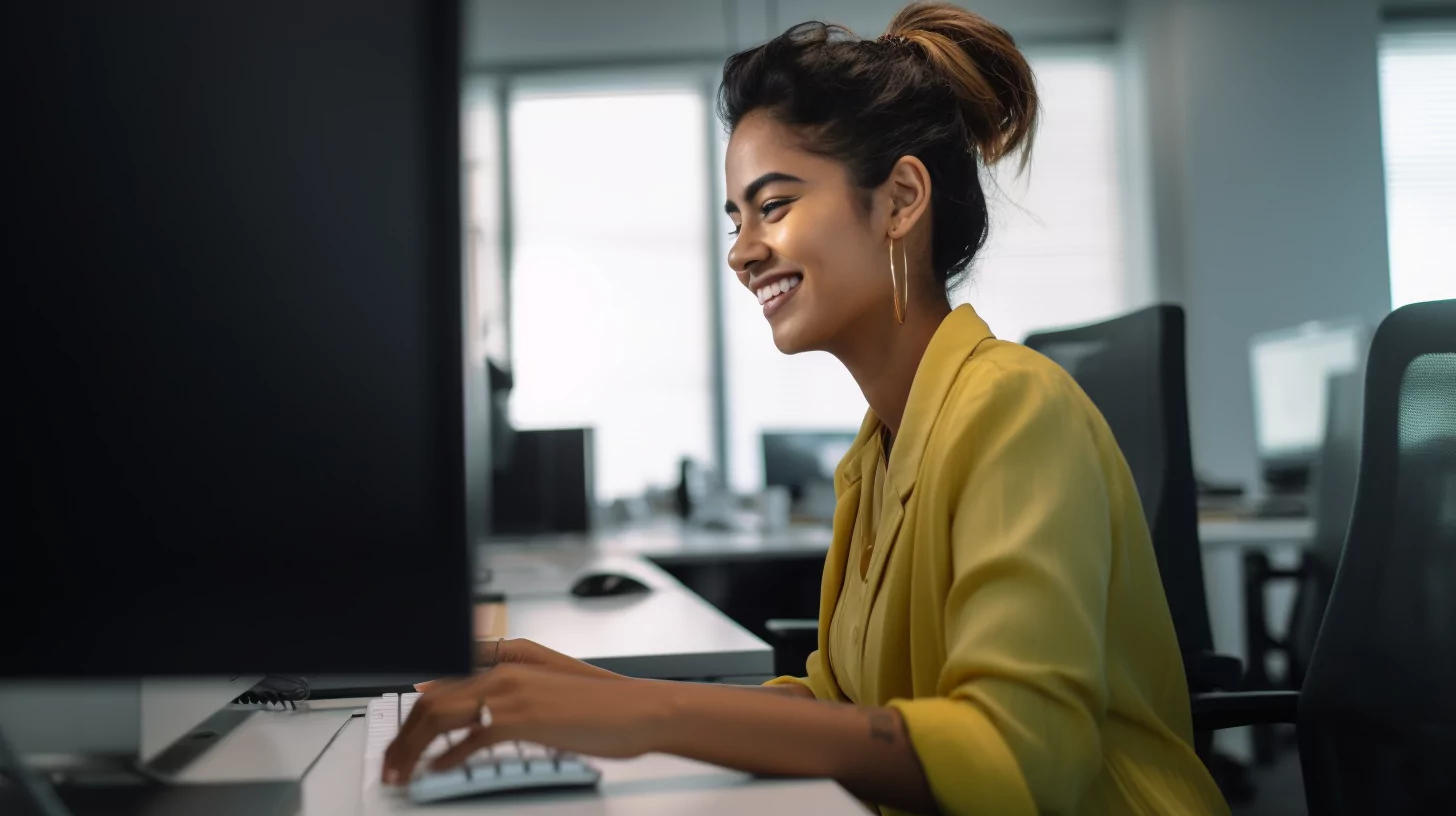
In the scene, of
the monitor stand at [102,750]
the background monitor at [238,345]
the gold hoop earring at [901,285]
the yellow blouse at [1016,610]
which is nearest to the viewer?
the background monitor at [238,345]

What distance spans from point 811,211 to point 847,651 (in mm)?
458

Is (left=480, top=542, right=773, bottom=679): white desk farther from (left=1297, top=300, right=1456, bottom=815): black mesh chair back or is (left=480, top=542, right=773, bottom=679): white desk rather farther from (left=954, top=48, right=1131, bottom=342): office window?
(left=954, top=48, right=1131, bottom=342): office window

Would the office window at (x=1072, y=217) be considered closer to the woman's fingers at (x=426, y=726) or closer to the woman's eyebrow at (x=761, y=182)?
the woman's eyebrow at (x=761, y=182)

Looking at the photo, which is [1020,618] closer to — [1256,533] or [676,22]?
[1256,533]

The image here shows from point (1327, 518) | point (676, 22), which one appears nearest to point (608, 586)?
point (1327, 518)

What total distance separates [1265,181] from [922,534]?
5.35 metres

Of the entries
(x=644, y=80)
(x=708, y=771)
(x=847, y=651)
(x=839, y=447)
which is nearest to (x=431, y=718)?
(x=708, y=771)

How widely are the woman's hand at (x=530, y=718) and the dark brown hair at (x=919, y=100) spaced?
683 mm

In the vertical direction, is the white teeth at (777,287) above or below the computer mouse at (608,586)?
above

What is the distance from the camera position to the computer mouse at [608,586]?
190 centimetres

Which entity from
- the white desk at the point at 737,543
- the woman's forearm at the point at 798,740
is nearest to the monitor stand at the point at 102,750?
the woman's forearm at the point at 798,740

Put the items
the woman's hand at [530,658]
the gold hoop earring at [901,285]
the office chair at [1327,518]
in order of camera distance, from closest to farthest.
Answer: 1. the woman's hand at [530,658]
2. the gold hoop earring at [901,285]
3. the office chair at [1327,518]

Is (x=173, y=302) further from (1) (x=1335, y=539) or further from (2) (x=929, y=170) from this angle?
(1) (x=1335, y=539)

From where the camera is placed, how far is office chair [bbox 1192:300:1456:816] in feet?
3.60
